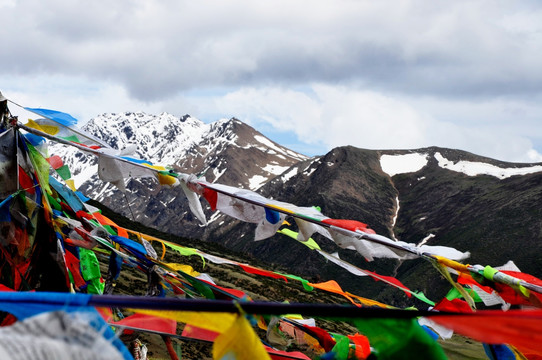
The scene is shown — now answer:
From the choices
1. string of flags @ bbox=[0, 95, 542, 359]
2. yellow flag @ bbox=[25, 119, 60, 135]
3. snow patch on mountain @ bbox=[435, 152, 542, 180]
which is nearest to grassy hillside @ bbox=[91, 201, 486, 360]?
string of flags @ bbox=[0, 95, 542, 359]

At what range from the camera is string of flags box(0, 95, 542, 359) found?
2.03 metres

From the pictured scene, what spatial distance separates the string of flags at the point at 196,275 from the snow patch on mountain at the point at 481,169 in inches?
6606

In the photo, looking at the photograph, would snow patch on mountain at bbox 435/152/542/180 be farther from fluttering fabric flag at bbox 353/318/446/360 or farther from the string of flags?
fluttering fabric flag at bbox 353/318/446/360

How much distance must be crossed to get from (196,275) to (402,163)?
197025mm

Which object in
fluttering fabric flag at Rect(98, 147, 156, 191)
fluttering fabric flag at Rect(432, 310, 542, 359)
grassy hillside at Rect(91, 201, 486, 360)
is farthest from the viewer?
grassy hillside at Rect(91, 201, 486, 360)

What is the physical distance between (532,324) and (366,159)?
631 feet

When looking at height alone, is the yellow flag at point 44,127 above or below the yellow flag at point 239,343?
above

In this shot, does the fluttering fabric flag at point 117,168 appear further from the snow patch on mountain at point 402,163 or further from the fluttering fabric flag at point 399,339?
the snow patch on mountain at point 402,163

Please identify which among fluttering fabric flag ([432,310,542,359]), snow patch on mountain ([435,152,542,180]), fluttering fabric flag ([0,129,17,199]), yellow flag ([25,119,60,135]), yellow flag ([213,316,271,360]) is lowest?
yellow flag ([213,316,271,360])

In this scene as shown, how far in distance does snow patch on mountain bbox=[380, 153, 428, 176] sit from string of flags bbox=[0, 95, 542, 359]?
190088mm

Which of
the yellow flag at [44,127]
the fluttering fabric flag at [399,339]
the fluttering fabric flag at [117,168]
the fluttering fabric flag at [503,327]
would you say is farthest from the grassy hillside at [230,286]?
the fluttering fabric flag at [503,327]

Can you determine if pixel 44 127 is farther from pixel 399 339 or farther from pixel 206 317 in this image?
pixel 399 339

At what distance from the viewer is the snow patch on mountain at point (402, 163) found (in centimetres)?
19075

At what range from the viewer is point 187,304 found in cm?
202
